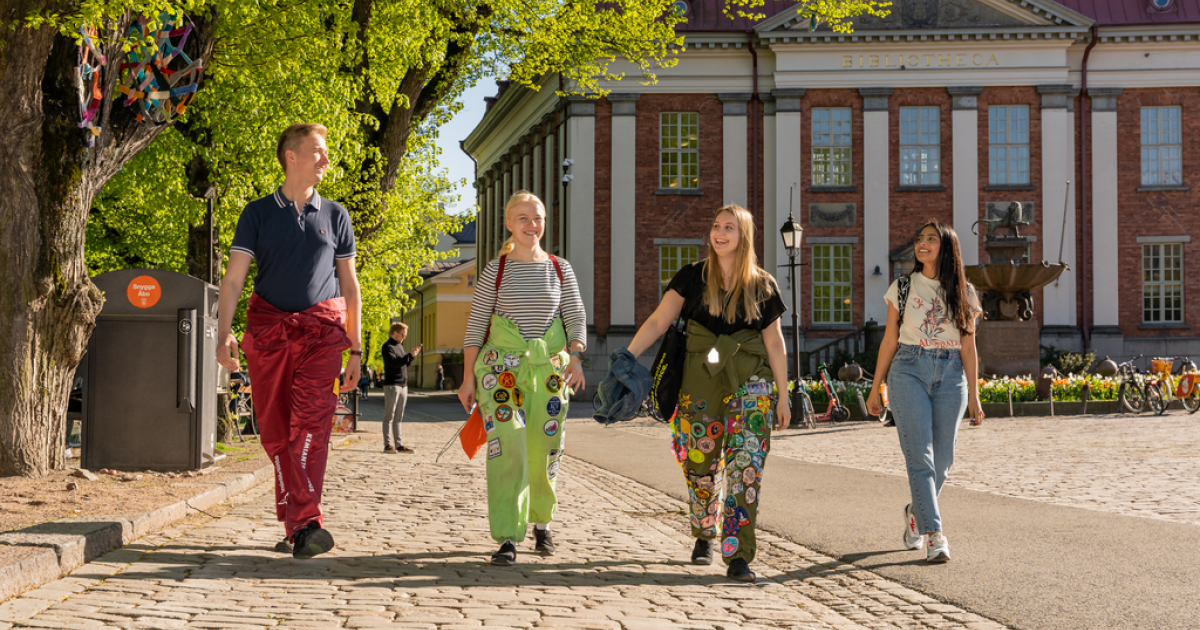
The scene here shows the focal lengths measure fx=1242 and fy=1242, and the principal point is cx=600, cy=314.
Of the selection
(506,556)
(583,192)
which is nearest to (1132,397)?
(583,192)

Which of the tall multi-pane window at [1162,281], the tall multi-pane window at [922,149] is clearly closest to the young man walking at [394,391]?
the tall multi-pane window at [922,149]

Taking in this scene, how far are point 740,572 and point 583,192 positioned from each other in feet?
107

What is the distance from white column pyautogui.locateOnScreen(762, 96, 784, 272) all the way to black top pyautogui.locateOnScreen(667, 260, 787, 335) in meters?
31.7

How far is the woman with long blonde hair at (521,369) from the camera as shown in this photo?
20.2ft

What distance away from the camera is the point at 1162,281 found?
37.1 metres

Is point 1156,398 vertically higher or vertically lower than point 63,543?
lower

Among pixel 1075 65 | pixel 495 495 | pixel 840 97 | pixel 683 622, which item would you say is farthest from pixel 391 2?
pixel 1075 65

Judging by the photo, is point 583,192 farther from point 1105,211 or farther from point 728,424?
point 728,424

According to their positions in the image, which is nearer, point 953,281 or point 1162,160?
point 953,281

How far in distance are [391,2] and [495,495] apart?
1112 centimetres

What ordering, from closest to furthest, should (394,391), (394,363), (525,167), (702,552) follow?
1. (702,552)
2. (394,391)
3. (394,363)
4. (525,167)

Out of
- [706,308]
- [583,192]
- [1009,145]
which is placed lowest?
[706,308]

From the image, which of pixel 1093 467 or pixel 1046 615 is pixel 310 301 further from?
pixel 1093 467

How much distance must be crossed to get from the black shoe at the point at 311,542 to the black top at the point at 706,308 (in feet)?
6.79
